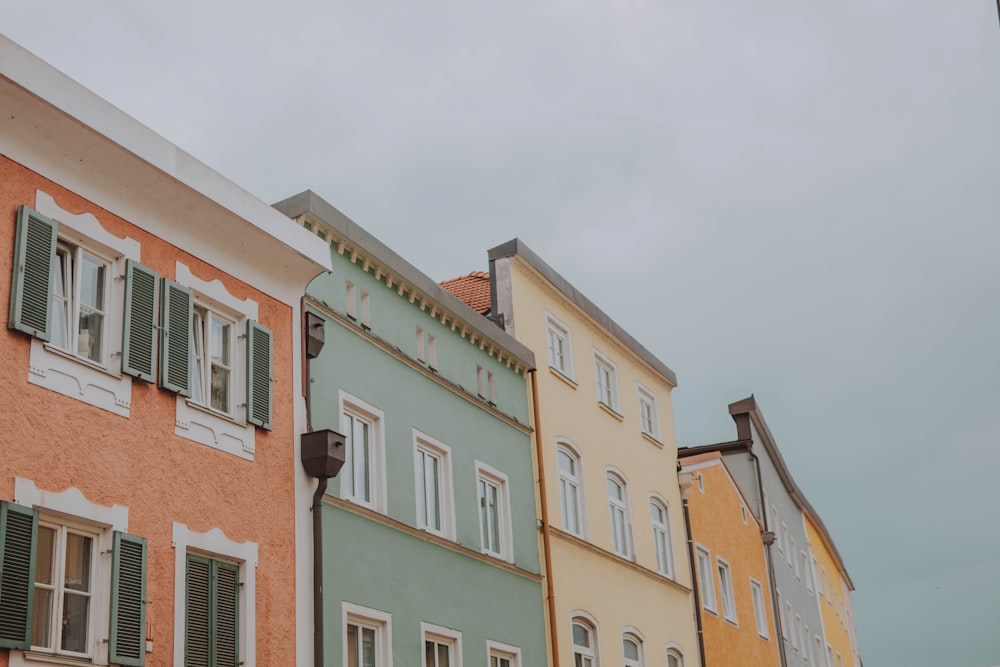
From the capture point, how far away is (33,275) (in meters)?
13.2

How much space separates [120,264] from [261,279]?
2.63 metres

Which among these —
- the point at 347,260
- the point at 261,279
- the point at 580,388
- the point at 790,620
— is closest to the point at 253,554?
the point at 261,279

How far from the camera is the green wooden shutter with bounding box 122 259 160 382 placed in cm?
1421

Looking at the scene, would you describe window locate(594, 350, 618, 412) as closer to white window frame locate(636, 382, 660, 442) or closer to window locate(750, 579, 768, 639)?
white window frame locate(636, 382, 660, 442)

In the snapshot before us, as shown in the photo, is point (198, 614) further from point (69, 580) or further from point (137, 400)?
point (137, 400)

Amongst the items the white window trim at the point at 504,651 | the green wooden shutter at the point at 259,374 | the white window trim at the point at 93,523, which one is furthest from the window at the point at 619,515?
the white window trim at the point at 93,523

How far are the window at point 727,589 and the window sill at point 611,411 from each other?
257 inches

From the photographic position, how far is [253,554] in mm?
15484

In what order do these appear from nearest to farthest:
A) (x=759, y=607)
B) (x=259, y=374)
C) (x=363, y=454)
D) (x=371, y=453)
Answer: (x=259, y=374) → (x=363, y=454) → (x=371, y=453) → (x=759, y=607)

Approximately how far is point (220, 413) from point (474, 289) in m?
11.9

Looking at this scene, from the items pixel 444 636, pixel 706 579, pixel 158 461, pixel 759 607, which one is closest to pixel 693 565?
pixel 706 579

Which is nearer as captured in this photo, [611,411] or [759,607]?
[611,411]

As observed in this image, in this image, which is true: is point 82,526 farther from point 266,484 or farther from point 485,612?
point 485,612

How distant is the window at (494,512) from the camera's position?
22.0 m
